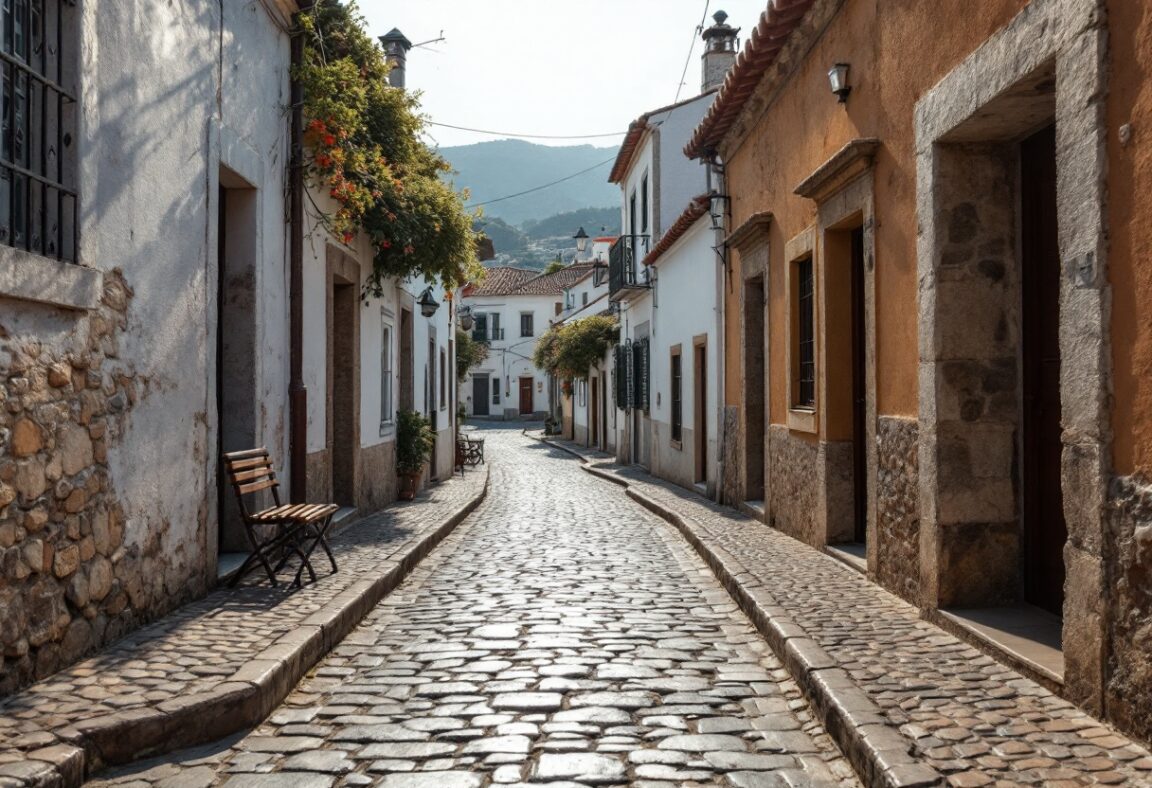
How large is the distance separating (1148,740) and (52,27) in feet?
17.2

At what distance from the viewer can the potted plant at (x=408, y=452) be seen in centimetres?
1372

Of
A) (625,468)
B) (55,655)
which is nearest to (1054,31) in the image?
(55,655)

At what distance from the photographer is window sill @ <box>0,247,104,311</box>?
407 centimetres

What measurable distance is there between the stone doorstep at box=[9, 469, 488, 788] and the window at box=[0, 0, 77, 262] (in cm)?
204

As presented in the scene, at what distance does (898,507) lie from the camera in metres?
6.52

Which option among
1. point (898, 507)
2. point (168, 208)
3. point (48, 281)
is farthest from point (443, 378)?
point (48, 281)

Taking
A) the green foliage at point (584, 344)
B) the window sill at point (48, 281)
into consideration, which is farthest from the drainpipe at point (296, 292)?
the green foliage at point (584, 344)

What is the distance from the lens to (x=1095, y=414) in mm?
3982

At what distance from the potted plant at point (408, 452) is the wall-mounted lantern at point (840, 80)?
25.7 feet

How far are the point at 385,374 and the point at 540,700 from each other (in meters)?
9.22

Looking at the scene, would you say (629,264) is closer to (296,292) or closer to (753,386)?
(753,386)

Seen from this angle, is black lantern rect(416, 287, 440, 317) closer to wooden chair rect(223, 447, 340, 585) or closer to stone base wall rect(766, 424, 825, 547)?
stone base wall rect(766, 424, 825, 547)

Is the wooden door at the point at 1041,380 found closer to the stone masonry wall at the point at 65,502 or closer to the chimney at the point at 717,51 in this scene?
the stone masonry wall at the point at 65,502

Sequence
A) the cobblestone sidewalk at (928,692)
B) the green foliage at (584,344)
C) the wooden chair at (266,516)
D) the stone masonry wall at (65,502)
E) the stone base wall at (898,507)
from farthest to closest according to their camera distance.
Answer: the green foliage at (584,344) → the wooden chair at (266,516) → the stone base wall at (898,507) → the stone masonry wall at (65,502) → the cobblestone sidewalk at (928,692)
